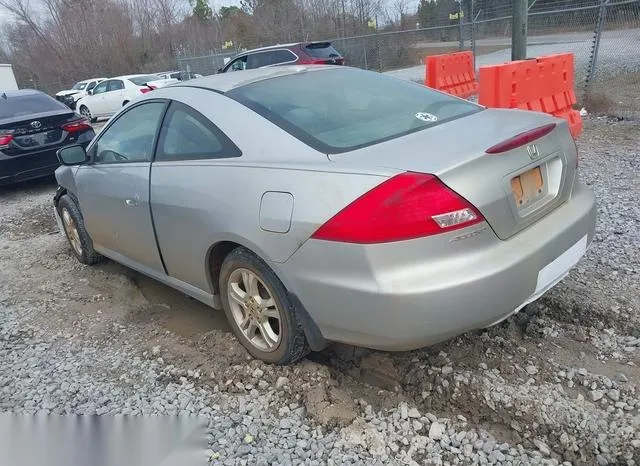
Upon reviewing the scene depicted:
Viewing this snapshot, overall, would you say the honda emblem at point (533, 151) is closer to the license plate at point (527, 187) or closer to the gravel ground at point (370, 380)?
the license plate at point (527, 187)

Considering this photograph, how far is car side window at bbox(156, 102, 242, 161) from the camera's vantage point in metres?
2.94

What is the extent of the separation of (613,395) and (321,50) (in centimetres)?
1370

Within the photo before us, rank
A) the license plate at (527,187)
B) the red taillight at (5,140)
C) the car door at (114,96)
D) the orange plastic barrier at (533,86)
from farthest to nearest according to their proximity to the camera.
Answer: the car door at (114,96)
the red taillight at (5,140)
the orange plastic barrier at (533,86)
the license plate at (527,187)

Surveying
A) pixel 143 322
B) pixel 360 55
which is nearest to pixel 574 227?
pixel 143 322

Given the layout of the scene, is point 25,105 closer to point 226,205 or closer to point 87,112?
point 226,205

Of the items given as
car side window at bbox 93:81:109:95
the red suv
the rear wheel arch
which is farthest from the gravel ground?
car side window at bbox 93:81:109:95

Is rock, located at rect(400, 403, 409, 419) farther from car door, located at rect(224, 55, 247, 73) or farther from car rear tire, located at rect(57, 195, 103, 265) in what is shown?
car door, located at rect(224, 55, 247, 73)

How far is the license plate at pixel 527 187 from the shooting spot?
8.01ft

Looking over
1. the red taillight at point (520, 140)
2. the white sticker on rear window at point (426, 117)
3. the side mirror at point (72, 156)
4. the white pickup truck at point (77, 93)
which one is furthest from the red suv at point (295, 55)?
the red taillight at point (520, 140)

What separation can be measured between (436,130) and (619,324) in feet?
4.94

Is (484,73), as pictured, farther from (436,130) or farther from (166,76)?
(166,76)

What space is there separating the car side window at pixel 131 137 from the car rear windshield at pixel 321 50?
11.3 m

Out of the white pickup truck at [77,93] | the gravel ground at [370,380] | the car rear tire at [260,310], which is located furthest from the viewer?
the white pickup truck at [77,93]

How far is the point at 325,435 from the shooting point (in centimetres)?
245
